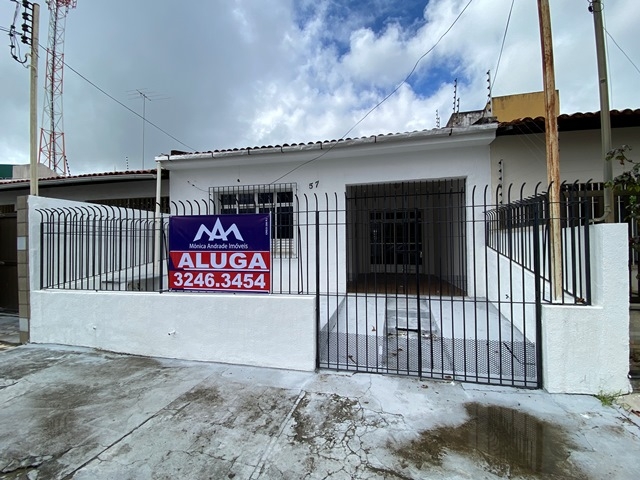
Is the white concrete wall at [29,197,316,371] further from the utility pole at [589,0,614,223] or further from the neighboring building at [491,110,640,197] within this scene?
the neighboring building at [491,110,640,197]

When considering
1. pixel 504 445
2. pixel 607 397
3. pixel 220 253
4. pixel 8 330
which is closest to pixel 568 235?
pixel 607 397

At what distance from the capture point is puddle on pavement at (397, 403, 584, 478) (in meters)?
2.24

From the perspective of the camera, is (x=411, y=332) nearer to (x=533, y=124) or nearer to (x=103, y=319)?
(x=533, y=124)

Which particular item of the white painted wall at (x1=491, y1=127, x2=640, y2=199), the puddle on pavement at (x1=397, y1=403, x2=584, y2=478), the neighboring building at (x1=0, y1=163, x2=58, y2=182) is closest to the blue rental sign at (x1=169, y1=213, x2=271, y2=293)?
the puddle on pavement at (x1=397, y1=403, x2=584, y2=478)

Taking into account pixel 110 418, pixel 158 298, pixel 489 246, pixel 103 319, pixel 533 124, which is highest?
pixel 533 124

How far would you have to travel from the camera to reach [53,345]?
4.98 metres

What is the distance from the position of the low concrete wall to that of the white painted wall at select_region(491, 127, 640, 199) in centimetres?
498

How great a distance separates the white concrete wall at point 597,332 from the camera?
3047 mm

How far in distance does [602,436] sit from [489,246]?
165 inches

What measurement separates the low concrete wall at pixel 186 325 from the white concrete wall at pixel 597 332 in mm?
2597

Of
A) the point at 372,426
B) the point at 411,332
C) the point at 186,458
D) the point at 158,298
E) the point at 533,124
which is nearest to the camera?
the point at 186,458

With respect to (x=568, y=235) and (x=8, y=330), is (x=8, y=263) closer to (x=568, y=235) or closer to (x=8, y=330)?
(x=8, y=330)

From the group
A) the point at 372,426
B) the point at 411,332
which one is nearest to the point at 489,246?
the point at 411,332

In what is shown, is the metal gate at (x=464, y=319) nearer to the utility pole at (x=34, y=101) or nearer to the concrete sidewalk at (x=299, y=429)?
the concrete sidewalk at (x=299, y=429)
